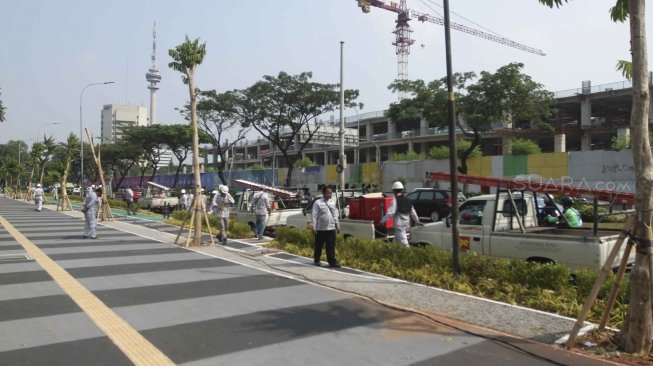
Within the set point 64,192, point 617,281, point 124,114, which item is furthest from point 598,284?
point 124,114

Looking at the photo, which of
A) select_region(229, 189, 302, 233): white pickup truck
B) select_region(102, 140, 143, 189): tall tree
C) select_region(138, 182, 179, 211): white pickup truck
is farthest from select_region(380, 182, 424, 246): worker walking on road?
select_region(102, 140, 143, 189): tall tree

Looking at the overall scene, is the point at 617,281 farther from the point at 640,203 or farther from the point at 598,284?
the point at 640,203

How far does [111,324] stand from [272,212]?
1114cm

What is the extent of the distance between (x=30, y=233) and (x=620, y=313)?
16.7 metres

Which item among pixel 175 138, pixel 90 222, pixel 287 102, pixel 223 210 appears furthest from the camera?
pixel 175 138

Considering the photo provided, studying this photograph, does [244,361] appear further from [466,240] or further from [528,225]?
[528,225]

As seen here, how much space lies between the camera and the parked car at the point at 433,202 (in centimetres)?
2283

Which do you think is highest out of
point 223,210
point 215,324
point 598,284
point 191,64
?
point 191,64

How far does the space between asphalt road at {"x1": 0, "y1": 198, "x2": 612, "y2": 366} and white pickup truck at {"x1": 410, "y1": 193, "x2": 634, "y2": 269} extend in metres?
2.06

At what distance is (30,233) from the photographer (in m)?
16.7

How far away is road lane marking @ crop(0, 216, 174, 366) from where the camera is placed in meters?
4.95

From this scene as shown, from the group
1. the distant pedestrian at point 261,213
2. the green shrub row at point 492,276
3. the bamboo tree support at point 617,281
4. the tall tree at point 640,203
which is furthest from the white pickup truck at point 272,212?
the tall tree at point 640,203

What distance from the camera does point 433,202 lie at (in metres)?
23.2

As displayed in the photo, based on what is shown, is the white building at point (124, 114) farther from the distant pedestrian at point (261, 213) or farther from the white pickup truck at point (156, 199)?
the distant pedestrian at point (261, 213)
